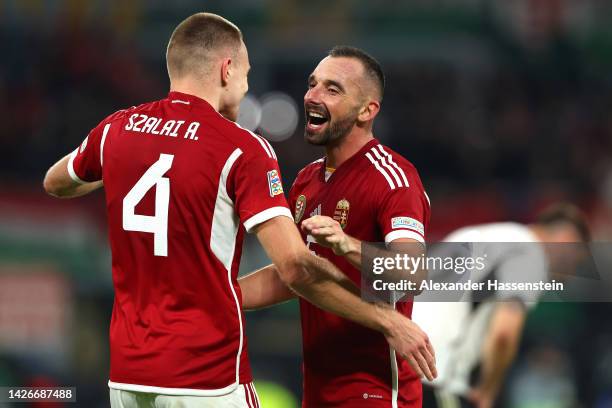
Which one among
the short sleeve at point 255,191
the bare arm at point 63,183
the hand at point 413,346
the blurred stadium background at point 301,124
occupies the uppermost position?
the blurred stadium background at point 301,124

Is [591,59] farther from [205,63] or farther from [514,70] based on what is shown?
[205,63]

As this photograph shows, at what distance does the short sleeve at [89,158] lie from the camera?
371 centimetres

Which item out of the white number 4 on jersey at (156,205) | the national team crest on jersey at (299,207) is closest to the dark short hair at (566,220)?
the national team crest on jersey at (299,207)

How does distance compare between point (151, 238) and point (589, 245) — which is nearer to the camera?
point (151, 238)

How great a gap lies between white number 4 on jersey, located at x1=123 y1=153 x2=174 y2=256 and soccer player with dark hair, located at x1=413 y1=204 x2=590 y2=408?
2612mm

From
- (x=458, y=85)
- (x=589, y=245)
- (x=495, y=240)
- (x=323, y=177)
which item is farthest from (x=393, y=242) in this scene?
(x=458, y=85)

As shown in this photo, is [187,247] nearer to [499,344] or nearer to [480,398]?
[499,344]

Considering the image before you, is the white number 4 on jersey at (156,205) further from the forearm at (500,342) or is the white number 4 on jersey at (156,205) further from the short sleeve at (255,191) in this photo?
the forearm at (500,342)

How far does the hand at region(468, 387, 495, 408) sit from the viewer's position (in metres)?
5.74

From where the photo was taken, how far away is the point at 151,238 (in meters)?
3.45

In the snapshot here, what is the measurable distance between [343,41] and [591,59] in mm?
3874

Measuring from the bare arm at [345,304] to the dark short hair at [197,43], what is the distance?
2.29 feet

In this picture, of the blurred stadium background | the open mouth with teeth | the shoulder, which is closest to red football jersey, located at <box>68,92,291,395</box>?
the shoulder

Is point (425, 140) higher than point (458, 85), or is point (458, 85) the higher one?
point (458, 85)
